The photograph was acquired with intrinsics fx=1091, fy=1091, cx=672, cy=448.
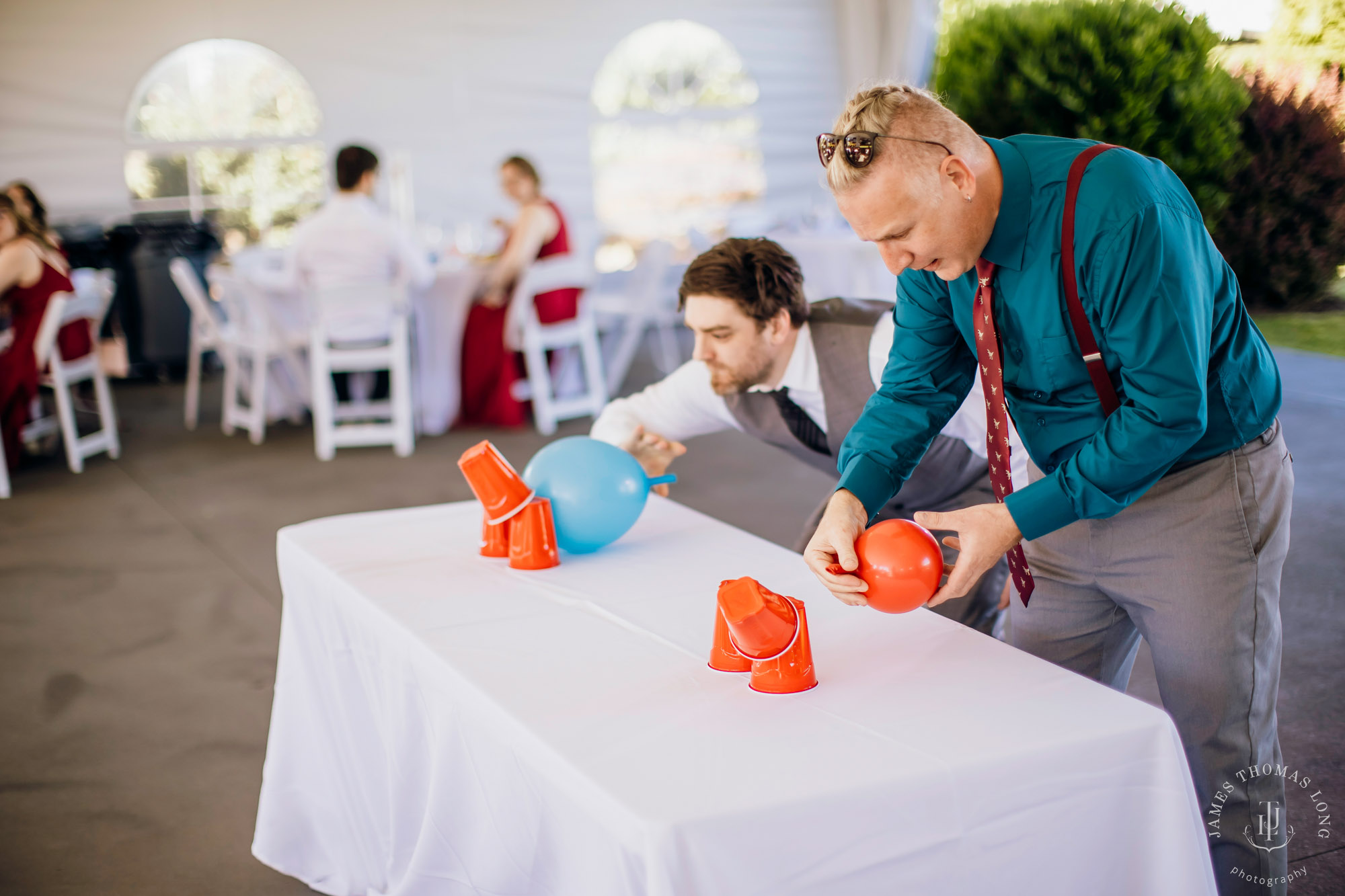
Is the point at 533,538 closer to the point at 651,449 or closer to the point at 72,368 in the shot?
A: the point at 651,449

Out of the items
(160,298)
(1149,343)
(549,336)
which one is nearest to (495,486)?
(1149,343)

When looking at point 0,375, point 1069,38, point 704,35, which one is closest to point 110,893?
point 0,375

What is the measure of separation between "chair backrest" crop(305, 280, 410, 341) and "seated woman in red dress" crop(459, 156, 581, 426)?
1.62ft

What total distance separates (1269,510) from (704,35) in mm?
9446

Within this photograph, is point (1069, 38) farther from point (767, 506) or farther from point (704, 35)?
point (704, 35)

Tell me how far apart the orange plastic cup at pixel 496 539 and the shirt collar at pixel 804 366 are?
25.1 inches

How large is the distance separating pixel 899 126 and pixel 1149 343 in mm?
366

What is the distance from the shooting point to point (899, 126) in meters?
1.24

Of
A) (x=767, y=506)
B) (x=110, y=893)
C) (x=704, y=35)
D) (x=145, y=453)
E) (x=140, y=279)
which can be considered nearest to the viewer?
(x=110, y=893)

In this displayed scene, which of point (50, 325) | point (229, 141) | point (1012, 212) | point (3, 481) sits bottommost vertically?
point (3, 481)

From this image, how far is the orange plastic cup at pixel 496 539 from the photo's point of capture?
1796 millimetres

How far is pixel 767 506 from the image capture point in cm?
419

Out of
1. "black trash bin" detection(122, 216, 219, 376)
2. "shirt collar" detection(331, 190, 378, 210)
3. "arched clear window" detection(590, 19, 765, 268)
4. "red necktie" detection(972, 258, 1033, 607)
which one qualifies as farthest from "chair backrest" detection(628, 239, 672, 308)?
"red necktie" detection(972, 258, 1033, 607)

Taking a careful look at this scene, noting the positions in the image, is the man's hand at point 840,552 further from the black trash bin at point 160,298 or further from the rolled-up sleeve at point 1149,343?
the black trash bin at point 160,298
